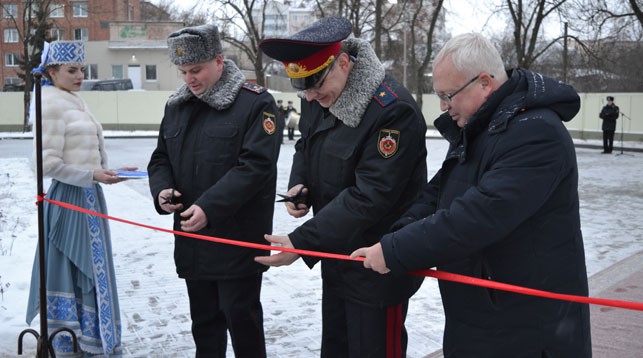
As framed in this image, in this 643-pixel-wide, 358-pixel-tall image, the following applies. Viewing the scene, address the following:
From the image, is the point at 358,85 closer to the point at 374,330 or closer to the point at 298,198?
the point at 298,198

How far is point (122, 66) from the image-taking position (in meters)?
50.6

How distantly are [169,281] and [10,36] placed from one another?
208ft

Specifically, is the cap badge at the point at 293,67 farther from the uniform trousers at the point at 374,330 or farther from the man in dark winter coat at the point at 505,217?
the uniform trousers at the point at 374,330

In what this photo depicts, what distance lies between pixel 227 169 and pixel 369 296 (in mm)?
1098

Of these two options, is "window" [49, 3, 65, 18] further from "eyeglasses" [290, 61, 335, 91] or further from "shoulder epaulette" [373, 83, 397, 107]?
"shoulder epaulette" [373, 83, 397, 107]

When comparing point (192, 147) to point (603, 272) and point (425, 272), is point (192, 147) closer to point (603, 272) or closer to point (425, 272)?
point (425, 272)

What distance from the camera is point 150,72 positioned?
50.4 meters

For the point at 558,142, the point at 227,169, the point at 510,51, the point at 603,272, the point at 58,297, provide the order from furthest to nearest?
the point at 510,51 < the point at 603,272 < the point at 58,297 < the point at 227,169 < the point at 558,142

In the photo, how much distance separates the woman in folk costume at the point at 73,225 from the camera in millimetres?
4336

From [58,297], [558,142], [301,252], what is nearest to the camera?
[558,142]

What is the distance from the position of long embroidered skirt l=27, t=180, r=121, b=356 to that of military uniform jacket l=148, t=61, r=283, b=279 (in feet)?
2.88

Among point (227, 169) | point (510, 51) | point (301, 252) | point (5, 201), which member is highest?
point (510, 51)

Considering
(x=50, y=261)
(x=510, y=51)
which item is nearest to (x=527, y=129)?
(x=50, y=261)

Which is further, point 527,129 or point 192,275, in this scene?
point 192,275
